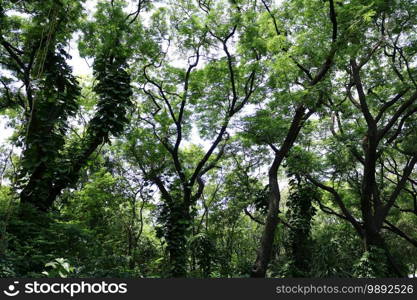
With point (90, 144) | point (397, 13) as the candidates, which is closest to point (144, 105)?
point (90, 144)

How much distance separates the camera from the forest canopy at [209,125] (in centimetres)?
803

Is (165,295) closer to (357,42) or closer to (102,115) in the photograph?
(102,115)

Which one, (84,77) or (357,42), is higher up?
(84,77)

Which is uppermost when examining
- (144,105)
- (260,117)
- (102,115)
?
(144,105)

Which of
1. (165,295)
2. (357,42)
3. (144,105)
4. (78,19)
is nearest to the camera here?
(165,295)

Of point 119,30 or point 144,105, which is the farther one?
point 144,105

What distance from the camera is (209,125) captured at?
1198 centimetres

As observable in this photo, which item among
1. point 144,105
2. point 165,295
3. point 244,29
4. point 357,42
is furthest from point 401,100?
point 165,295

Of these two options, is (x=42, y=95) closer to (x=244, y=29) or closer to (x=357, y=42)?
(x=244, y=29)

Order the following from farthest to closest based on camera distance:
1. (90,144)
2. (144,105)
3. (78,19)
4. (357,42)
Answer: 1. (144,105)
2. (78,19)
3. (90,144)
4. (357,42)

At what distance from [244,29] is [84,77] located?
7114 millimetres

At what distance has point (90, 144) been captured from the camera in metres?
8.93

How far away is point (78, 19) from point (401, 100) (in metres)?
9.71

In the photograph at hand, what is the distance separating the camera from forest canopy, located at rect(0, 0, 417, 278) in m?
8.03
